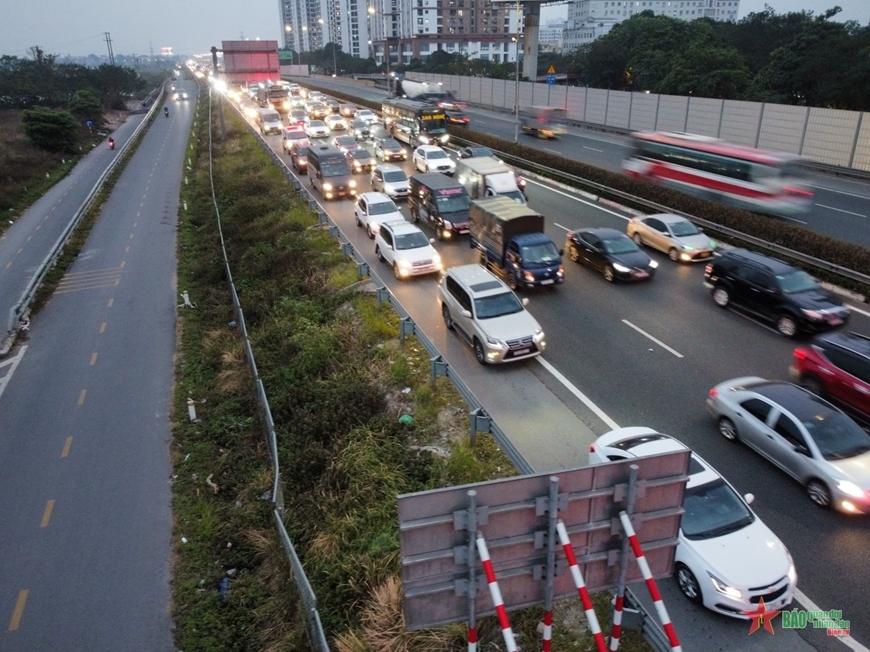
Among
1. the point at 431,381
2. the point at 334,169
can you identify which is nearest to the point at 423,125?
the point at 334,169

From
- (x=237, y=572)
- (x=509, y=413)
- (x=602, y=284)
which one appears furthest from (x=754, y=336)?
(x=237, y=572)

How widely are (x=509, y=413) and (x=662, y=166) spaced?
21.9 metres

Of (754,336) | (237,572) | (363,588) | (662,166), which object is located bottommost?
(237,572)

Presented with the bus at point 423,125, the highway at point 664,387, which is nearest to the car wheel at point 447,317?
the highway at point 664,387

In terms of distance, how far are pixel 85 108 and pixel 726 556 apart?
3405 inches

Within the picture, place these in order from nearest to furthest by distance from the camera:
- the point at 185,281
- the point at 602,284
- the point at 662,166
Result: the point at 602,284 < the point at 185,281 < the point at 662,166

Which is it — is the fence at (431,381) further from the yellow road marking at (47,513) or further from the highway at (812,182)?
the highway at (812,182)

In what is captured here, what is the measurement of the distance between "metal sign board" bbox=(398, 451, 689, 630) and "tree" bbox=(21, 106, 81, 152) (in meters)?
65.3

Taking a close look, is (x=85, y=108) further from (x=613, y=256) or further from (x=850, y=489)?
(x=850, y=489)

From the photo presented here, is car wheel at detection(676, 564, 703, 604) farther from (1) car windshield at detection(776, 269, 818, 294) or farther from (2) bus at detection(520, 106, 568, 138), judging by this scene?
(2) bus at detection(520, 106, 568, 138)

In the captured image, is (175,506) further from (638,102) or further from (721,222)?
(638,102)

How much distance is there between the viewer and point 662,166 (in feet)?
100

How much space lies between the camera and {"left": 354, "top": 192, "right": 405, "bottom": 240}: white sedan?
25922mm

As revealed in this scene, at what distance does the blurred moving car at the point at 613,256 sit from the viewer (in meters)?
20.0
